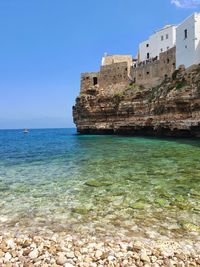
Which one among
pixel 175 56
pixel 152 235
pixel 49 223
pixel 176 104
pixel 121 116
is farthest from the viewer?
pixel 121 116

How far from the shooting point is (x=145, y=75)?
47969 mm

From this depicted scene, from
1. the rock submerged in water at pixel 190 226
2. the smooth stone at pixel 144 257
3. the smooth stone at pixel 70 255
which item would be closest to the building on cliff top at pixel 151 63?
the rock submerged in water at pixel 190 226

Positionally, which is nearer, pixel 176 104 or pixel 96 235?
pixel 96 235

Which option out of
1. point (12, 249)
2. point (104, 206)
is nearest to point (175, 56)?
point (104, 206)

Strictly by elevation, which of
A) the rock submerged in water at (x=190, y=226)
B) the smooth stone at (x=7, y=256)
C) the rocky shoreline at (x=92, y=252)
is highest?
the smooth stone at (x=7, y=256)

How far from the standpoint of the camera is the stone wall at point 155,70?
4225 centimetres

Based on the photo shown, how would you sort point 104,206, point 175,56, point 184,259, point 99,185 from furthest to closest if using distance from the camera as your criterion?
point 175,56
point 99,185
point 104,206
point 184,259

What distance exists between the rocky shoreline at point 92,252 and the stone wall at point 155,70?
40.2 m

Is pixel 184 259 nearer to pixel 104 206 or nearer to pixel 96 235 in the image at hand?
pixel 96 235

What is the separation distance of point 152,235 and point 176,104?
97.7ft

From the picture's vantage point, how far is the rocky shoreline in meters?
4.20

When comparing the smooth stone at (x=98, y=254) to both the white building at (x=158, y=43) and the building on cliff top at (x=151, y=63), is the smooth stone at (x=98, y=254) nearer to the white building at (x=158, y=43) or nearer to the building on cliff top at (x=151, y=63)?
the building on cliff top at (x=151, y=63)

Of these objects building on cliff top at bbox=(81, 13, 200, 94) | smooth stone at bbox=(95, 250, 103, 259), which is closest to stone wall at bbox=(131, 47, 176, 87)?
building on cliff top at bbox=(81, 13, 200, 94)

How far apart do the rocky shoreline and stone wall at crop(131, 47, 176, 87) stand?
132 feet
